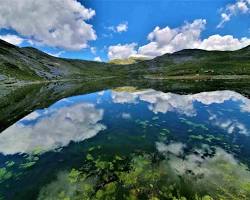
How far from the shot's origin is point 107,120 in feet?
135

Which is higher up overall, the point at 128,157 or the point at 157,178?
the point at 157,178

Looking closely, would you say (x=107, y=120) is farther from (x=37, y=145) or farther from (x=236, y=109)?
(x=236, y=109)

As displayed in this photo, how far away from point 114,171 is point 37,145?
12952mm

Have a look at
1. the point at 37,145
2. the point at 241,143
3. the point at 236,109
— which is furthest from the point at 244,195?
the point at 236,109

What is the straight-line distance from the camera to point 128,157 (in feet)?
79.2

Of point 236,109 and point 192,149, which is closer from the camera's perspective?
point 192,149

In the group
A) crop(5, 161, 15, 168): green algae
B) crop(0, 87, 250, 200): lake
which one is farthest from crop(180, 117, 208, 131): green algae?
crop(5, 161, 15, 168): green algae

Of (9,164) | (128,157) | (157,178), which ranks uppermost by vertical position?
(157,178)

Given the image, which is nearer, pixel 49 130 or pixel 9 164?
pixel 9 164

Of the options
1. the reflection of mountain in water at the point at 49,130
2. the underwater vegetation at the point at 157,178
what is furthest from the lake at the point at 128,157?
the reflection of mountain in water at the point at 49,130

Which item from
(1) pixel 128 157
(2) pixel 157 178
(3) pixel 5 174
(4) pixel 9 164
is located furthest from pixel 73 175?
(4) pixel 9 164

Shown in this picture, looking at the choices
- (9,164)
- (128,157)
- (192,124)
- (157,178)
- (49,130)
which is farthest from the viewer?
(192,124)

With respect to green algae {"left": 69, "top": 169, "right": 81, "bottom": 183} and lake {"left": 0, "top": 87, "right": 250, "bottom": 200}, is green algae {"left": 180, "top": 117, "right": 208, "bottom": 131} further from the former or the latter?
green algae {"left": 69, "top": 169, "right": 81, "bottom": 183}

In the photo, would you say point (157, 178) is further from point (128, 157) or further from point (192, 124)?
point (192, 124)
